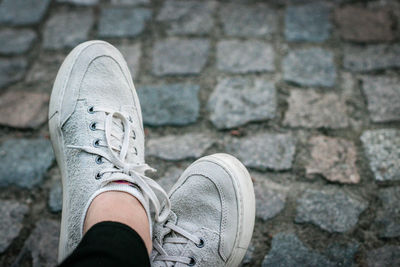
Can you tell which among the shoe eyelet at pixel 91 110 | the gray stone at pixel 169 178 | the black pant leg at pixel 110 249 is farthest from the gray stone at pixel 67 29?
the black pant leg at pixel 110 249

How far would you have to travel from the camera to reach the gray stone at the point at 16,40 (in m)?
2.04

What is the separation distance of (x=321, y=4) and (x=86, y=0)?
1.39 metres

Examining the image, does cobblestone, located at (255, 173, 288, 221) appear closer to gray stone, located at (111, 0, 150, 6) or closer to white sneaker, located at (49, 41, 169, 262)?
white sneaker, located at (49, 41, 169, 262)

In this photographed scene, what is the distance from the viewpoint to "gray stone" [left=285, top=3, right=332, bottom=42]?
2025 mm

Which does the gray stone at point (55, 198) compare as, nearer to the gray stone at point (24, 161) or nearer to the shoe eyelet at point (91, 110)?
the gray stone at point (24, 161)

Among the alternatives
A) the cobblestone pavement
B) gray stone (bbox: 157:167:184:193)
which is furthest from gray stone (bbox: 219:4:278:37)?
gray stone (bbox: 157:167:184:193)

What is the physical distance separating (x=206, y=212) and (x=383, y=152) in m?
0.82

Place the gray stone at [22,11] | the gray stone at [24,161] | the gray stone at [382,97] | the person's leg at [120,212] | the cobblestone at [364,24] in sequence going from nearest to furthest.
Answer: the person's leg at [120,212], the gray stone at [24,161], the gray stone at [382,97], the cobblestone at [364,24], the gray stone at [22,11]

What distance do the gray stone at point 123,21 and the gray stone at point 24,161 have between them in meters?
0.73

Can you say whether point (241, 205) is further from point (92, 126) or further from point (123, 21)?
point (123, 21)

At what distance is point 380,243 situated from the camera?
1.39 metres

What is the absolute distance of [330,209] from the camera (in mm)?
1484

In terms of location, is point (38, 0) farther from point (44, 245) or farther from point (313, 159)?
point (313, 159)

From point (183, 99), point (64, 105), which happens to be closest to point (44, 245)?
point (64, 105)
